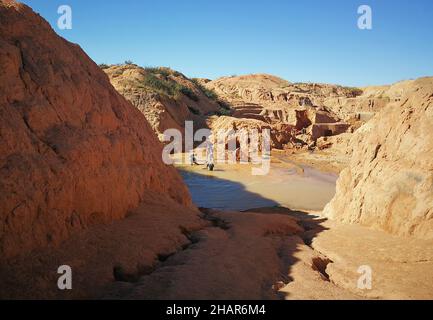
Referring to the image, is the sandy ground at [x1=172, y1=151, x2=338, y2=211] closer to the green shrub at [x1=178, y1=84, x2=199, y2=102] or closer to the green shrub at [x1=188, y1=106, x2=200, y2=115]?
the green shrub at [x1=188, y1=106, x2=200, y2=115]

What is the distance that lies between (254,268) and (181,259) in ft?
2.38

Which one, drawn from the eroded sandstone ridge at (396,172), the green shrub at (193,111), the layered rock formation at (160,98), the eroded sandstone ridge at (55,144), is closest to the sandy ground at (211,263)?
the eroded sandstone ridge at (55,144)

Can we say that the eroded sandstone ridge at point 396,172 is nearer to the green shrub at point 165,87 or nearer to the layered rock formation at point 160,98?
the layered rock formation at point 160,98

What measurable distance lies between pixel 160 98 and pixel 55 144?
58.0 feet

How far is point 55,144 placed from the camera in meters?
3.72

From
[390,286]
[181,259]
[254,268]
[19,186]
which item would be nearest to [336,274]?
[390,286]

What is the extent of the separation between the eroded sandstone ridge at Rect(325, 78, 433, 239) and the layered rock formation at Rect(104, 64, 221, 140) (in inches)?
535

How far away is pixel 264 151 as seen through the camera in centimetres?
1880

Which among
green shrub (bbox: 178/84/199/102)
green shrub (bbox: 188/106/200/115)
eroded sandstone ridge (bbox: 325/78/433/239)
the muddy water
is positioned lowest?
the muddy water

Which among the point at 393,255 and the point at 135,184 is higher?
the point at 135,184

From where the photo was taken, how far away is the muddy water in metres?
10.8

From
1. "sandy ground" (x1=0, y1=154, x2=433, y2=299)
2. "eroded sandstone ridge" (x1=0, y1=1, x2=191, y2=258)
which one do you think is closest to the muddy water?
"sandy ground" (x1=0, y1=154, x2=433, y2=299)

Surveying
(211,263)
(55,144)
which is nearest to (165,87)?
(55,144)

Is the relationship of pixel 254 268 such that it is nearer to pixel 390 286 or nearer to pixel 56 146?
pixel 390 286
